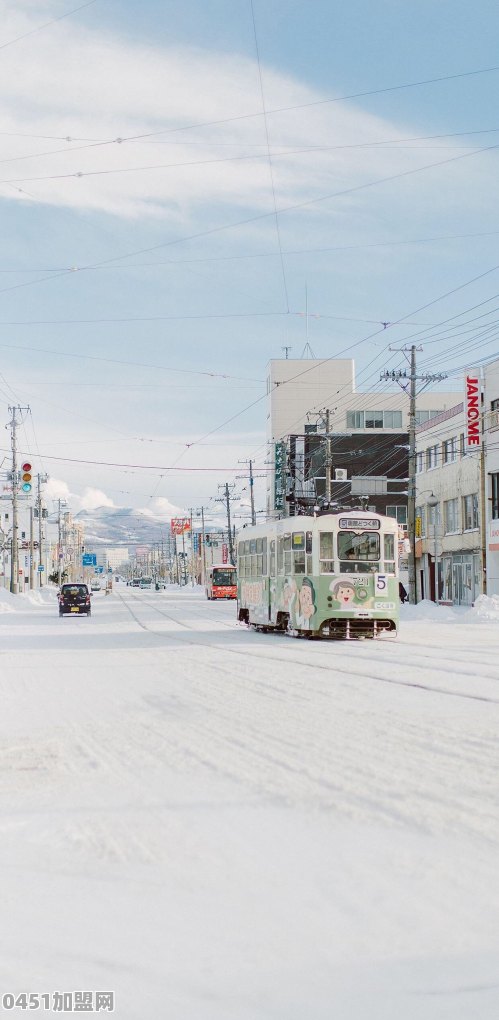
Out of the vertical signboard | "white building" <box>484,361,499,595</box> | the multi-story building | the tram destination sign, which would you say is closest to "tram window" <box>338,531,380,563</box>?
the tram destination sign

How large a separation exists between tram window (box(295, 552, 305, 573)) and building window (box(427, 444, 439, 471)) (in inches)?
1422

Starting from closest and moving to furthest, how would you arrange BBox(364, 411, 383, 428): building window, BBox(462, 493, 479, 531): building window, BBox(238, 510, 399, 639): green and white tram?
BBox(238, 510, 399, 639): green and white tram < BBox(462, 493, 479, 531): building window < BBox(364, 411, 383, 428): building window

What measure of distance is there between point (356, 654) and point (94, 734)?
455 inches

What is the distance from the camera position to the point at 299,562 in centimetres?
2722

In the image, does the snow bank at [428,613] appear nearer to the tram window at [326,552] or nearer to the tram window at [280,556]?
the tram window at [280,556]

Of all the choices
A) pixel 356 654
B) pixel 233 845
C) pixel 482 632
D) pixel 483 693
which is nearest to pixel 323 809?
pixel 233 845

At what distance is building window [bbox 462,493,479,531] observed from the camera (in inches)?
2202

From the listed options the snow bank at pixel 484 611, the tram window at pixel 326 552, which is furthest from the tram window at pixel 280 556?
the snow bank at pixel 484 611

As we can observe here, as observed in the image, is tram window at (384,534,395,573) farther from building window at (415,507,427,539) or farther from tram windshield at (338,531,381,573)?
building window at (415,507,427,539)

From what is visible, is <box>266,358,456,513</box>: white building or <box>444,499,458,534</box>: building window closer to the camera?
<box>444,499,458,534</box>: building window

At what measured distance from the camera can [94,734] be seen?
9.71 m

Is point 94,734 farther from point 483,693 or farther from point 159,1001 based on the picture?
point 159,1001

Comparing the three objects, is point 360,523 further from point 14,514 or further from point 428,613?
point 14,514

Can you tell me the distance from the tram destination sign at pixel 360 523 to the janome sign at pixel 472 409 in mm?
24373
